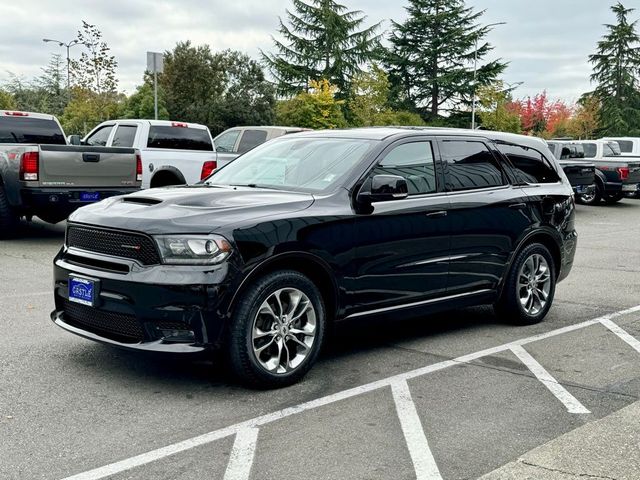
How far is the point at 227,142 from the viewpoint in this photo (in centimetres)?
1775

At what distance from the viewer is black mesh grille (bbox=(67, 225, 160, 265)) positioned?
15.1 feet

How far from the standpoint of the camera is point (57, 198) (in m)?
10.9

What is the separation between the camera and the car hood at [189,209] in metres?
4.63

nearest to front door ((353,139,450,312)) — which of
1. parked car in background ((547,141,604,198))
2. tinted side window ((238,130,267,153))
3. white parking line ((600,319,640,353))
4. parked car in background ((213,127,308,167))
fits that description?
white parking line ((600,319,640,353))

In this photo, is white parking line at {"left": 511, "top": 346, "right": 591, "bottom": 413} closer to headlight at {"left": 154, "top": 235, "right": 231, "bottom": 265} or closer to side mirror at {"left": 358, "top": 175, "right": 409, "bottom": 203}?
side mirror at {"left": 358, "top": 175, "right": 409, "bottom": 203}

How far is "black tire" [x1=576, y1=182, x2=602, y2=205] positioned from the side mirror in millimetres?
18395

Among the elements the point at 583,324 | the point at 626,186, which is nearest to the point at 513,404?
the point at 583,324

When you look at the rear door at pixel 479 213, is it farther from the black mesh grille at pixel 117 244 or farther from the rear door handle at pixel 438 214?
the black mesh grille at pixel 117 244

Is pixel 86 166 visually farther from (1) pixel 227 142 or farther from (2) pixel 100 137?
(1) pixel 227 142

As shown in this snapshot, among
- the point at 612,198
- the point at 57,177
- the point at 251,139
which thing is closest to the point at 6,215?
the point at 57,177

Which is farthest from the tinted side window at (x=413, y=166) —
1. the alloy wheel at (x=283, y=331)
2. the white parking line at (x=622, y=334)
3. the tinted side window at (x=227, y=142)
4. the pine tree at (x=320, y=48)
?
the pine tree at (x=320, y=48)

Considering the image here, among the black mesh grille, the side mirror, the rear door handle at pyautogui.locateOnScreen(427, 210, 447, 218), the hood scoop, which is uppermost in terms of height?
the side mirror

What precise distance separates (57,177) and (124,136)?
3.23 m

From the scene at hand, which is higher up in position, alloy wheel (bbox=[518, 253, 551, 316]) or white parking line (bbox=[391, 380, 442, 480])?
alloy wheel (bbox=[518, 253, 551, 316])
